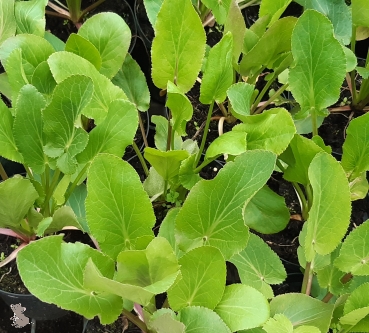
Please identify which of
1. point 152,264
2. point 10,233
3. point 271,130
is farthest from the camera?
point 10,233

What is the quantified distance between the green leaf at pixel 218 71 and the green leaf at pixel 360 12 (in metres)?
0.28

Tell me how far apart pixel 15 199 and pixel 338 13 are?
62 centimetres

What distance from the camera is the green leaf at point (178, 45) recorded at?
0.63 meters

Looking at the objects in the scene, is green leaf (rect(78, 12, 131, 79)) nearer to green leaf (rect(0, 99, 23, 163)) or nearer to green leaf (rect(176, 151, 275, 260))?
green leaf (rect(0, 99, 23, 163))

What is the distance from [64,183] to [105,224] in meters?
0.14

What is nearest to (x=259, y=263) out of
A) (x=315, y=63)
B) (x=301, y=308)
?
(x=301, y=308)

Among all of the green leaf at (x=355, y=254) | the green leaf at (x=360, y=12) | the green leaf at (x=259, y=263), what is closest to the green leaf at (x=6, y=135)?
the green leaf at (x=259, y=263)

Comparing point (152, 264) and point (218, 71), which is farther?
point (218, 71)

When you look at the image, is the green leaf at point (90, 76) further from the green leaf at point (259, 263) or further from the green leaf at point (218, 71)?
the green leaf at point (259, 263)

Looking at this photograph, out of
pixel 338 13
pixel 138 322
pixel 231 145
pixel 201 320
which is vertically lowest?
pixel 138 322

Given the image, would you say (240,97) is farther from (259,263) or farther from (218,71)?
(259,263)

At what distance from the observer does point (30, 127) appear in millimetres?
606

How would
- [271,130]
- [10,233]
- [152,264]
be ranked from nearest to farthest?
[152,264]
[271,130]
[10,233]

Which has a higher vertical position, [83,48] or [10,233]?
[83,48]
